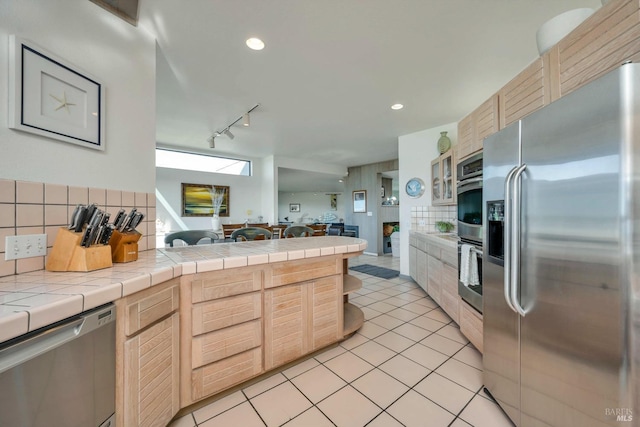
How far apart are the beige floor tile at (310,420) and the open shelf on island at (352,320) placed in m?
0.75

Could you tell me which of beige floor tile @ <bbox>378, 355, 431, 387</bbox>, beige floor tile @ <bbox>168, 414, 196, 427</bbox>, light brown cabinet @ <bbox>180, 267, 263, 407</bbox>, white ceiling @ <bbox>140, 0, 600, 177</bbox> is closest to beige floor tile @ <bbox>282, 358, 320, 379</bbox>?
light brown cabinet @ <bbox>180, 267, 263, 407</bbox>

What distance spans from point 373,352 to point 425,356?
0.42 meters

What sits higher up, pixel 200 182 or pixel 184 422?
pixel 200 182

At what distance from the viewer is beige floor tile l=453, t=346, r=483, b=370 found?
72.1 inches

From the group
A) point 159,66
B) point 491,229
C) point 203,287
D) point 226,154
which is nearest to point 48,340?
point 203,287

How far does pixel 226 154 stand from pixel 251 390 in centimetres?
483

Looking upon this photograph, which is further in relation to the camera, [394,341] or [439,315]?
[439,315]

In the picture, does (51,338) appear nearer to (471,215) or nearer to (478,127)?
(471,215)

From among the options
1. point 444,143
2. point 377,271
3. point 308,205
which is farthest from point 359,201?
point 308,205

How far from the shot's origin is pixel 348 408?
1.42 metres

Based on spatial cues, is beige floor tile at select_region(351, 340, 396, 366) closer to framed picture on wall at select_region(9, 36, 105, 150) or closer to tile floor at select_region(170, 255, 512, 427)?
tile floor at select_region(170, 255, 512, 427)

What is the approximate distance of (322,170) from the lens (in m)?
6.38

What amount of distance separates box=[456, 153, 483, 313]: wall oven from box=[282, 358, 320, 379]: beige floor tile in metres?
1.35

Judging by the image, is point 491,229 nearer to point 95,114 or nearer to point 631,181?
point 631,181
